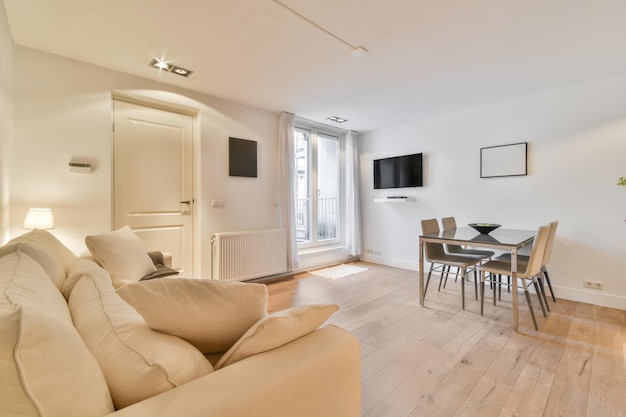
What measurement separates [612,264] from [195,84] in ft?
16.5

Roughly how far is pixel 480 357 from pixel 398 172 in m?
3.30

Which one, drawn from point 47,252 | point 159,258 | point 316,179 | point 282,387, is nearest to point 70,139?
point 159,258

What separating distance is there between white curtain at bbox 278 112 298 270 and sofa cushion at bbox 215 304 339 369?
3405 mm

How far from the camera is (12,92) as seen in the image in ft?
7.97

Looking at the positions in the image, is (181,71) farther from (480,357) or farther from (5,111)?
(480,357)

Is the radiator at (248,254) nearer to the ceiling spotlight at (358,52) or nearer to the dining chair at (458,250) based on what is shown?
the dining chair at (458,250)

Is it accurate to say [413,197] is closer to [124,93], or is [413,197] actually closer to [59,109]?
[124,93]

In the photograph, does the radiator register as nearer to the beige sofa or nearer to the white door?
the white door

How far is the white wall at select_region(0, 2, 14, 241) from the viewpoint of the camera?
201 cm

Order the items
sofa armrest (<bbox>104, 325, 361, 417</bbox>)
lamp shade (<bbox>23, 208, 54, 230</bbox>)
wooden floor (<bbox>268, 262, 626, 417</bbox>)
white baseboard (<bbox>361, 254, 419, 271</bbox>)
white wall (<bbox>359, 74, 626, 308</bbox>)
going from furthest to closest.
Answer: white baseboard (<bbox>361, 254, 419, 271</bbox>) → white wall (<bbox>359, 74, 626, 308</bbox>) → lamp shade (<bbox>23, 208, 54, 230</bbox>) → wooden floor (<bbox>268, 262, 626, 417</bbox>) → sofa armrest (<bbox>104, 325, 361, 417</bbox>)

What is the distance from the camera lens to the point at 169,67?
288 cm

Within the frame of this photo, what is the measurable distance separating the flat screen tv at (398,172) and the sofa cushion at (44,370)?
4.66 m

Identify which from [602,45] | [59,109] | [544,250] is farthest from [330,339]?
[602,45]

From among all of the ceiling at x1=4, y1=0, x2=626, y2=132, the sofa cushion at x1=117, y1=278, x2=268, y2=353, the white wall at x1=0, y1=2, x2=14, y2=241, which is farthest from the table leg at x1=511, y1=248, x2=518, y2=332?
the white wall at x1=0, y1=2, x2=14, y2=241
